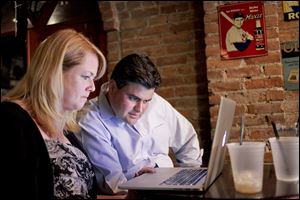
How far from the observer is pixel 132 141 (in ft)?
4.64

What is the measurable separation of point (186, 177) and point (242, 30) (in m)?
1.52

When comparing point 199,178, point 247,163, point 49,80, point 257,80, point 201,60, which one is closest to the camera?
point 247,163

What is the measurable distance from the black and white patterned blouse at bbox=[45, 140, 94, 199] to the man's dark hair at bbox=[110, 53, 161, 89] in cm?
36

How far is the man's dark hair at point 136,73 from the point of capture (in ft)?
4.36

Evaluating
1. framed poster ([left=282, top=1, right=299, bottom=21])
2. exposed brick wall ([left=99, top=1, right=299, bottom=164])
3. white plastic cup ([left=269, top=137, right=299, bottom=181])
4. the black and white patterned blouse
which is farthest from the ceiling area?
white plastic cup ([left=269, top=137, right=299, bottom=181])

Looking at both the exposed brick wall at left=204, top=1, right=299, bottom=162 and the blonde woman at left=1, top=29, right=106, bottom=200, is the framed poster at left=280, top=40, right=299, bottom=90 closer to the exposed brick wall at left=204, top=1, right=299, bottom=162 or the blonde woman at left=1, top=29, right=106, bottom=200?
the exposed brick wall at left=204, top=1, right=299, bottom=162

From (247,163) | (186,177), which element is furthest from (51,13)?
(247,163)

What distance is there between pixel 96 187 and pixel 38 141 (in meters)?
0.33

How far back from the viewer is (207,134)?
7.95ft

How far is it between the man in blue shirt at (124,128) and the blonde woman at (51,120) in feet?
0.21

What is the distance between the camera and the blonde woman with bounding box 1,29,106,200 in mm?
907

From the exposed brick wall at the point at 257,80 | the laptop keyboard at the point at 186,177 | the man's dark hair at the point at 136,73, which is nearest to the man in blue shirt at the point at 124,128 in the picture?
the man's dark hair at the point at 136,73

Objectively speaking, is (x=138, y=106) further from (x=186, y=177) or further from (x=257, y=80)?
(x=257, y=80)

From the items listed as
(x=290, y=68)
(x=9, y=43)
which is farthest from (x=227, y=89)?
(x=9, y=43)
